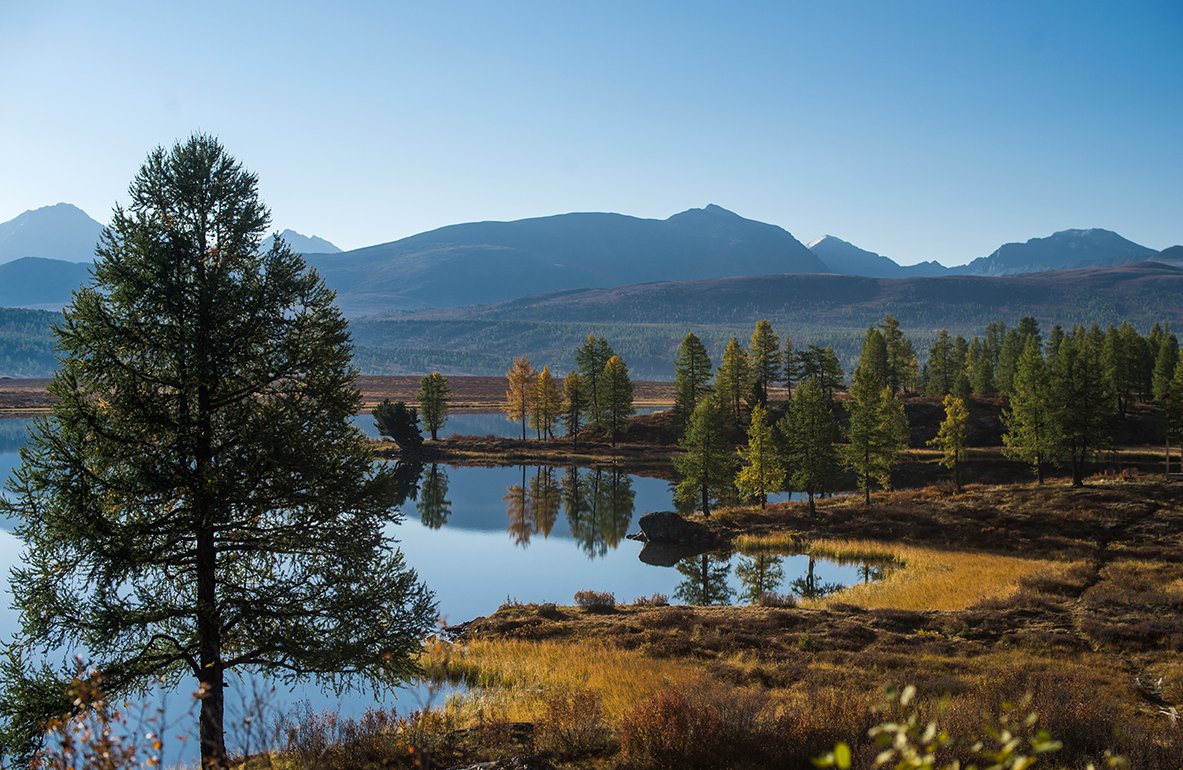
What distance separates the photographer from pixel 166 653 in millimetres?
13797

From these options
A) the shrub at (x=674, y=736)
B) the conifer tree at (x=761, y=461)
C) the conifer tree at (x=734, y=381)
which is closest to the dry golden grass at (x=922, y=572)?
the conifer tree at (x=761, y=461)

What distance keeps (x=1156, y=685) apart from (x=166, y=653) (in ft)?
67.6

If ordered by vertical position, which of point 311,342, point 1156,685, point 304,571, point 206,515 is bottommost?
point 1156,685

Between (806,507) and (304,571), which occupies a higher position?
(304,571)

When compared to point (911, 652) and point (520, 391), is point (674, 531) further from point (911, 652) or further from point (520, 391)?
point (520, 391)

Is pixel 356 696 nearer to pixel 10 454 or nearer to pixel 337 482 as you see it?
pixel 337 482

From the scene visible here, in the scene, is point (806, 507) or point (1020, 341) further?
point (1020, 341)

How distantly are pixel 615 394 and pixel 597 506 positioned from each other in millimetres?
27168

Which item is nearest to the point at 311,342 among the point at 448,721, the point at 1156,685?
the point at 448,721

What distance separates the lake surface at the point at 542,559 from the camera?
36219 millimetres

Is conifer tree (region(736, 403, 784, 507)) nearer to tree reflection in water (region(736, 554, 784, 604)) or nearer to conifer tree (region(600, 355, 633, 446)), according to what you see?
tree reflection in water (region(736, 554, 784, 604))

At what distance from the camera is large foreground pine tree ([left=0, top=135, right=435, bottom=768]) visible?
1316cm

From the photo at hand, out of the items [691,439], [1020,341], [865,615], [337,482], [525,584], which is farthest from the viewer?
[1020,341]

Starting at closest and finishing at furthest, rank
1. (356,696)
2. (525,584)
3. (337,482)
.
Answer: (337,482), (356,696), (525,584)
